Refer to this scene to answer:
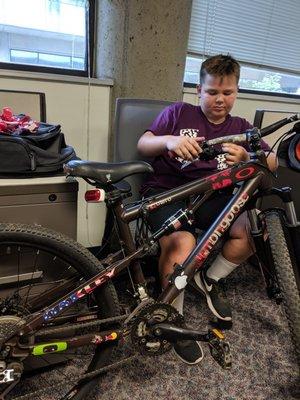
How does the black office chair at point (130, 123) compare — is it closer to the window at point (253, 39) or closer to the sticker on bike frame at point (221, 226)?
the sticker on bike frame at point (221, 226)

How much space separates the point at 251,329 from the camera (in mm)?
1339

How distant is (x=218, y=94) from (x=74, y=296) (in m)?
0.88

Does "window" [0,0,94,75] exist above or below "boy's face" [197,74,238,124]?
above

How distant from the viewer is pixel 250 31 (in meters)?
1.96

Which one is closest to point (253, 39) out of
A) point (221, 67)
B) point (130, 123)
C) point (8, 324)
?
point (221, 67)

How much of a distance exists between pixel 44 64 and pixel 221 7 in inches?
43.1

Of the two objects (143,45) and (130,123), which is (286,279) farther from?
(143,45)

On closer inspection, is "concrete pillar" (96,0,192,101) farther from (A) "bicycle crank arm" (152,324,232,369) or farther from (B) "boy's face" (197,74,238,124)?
(A) "bicycle crank arm" (152,324,232,369)

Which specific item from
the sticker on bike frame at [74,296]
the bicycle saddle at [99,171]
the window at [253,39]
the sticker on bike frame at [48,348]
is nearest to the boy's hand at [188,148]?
the bicycle saddle at [99,171]

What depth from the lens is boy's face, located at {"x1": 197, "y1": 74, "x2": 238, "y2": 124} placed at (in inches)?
44.6

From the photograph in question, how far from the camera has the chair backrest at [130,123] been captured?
130 centimetres

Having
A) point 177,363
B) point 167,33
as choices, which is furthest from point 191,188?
point 167,33

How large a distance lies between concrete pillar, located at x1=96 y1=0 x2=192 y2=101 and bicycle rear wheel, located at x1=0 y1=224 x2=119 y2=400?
0.94 meters

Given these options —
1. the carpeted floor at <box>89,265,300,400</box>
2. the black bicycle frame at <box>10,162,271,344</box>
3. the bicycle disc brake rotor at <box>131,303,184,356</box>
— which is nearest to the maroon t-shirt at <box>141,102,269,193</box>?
the black bicycle frame at <box>10,162,271,344</box>
